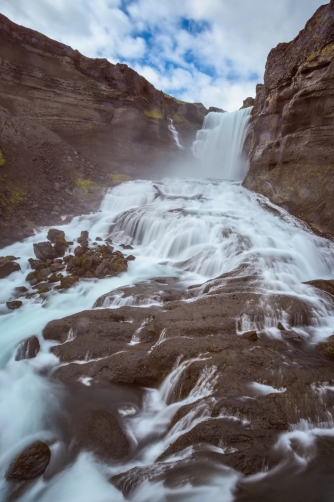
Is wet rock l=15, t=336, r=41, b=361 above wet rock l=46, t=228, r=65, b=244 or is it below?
below

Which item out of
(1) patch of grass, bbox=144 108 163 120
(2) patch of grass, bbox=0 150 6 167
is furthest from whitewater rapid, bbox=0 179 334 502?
(1) patch of grass, bbox=144 108 163 120

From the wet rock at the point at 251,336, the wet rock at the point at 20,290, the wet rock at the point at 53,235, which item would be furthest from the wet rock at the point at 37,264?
the wet rock at the point at 251,336

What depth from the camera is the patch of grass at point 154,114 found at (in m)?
22.2

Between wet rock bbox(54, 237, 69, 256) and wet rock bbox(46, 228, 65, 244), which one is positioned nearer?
wet rock bbox(54, 237, 69, 256)

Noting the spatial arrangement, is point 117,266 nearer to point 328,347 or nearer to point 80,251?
point 80,251

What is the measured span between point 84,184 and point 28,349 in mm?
12888

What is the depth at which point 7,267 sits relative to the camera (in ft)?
29.5

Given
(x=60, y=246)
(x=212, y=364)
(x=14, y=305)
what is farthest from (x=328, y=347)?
(x=60, y=246)

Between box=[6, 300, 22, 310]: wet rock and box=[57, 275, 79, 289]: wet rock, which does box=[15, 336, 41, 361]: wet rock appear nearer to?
box=[6, 300, 22, 310]: wet rock

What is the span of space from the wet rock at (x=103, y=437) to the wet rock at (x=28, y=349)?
6.80 ft

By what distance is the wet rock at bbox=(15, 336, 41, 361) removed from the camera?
5547 mm

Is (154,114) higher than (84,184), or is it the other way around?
(154,114)

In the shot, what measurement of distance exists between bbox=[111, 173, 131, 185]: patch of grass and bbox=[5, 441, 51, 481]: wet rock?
54.1 ft

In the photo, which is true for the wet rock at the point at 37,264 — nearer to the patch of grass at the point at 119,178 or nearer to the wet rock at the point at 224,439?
the wet rock at the point at 224,439
